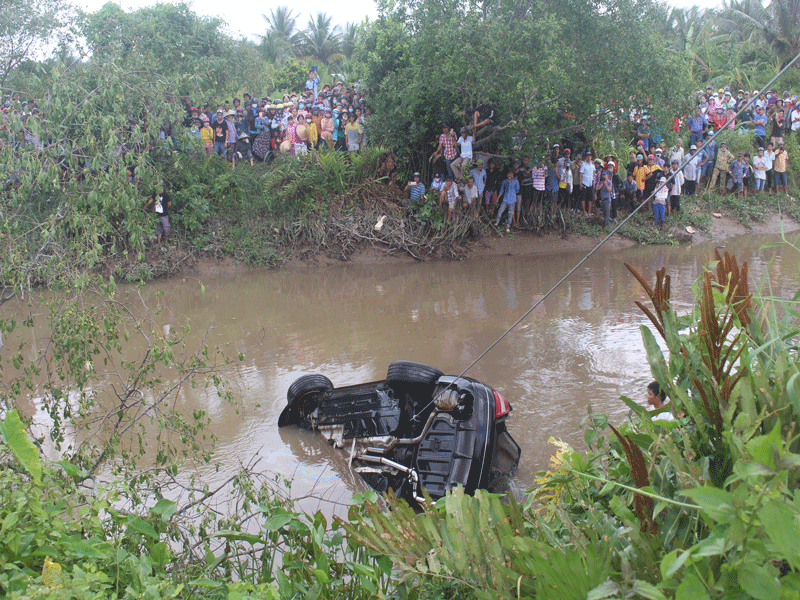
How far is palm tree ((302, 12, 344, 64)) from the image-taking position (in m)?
43.2

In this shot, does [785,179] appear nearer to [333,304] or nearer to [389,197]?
[389,197]

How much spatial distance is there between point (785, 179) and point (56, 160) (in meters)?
24.0

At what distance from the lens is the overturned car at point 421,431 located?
4.66 m

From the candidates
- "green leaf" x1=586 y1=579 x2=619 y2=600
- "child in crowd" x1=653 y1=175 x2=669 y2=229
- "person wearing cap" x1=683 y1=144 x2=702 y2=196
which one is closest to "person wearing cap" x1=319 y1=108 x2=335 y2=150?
"child in crowd" x1=653 y1=175 x2=669 y2=229

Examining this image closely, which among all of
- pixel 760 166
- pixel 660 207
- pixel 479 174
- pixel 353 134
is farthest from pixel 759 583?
pixel 760 166

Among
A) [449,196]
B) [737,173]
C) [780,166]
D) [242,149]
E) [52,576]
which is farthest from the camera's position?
[780,166]

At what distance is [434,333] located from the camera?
10.4 metres

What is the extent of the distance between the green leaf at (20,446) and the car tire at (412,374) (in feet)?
10.2

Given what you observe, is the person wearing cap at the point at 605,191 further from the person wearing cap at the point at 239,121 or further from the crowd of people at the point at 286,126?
the person wearing cap at the point at 239,121

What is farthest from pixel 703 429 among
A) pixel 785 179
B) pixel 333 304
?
pixel 785 179

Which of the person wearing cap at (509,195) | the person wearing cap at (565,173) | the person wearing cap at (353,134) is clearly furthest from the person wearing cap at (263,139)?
the person wearing cap at (565,173)

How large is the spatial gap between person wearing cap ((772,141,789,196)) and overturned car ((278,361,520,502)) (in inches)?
824

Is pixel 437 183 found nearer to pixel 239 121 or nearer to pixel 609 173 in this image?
pixel 609 173

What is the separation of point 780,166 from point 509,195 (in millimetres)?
11245
